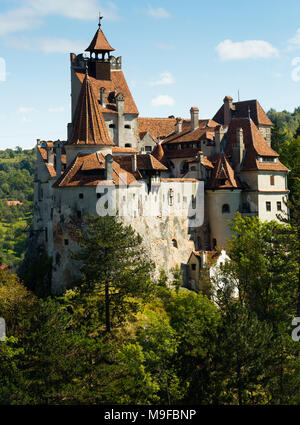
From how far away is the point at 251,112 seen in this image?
91.2 m

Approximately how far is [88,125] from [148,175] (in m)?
8.61

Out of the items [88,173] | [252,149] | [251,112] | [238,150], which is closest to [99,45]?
[251,112]

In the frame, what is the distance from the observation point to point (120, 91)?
277 feet

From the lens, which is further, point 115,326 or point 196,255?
point 196,255

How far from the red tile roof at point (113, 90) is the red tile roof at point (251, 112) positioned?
16.0 metres

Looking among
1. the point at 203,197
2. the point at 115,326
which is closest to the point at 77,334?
the point at 115,326

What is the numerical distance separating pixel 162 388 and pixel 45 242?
33502mm

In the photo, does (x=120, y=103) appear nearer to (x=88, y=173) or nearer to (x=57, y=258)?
(x=88, y=173)

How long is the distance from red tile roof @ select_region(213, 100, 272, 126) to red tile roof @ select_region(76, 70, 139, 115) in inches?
628

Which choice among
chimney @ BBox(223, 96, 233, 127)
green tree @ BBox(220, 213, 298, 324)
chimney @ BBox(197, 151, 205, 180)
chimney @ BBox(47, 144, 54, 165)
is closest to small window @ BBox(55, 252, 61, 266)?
chimney @ BBox(47, 144, 54, 165)

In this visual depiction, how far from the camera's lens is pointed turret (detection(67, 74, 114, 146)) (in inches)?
2616

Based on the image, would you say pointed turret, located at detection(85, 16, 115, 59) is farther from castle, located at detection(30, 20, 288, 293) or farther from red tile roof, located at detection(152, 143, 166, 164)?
red tile roof, located at detection(152, 143, 166, 164)

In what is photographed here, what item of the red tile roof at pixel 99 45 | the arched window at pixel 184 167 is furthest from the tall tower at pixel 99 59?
the arched window at pixel 184 167
